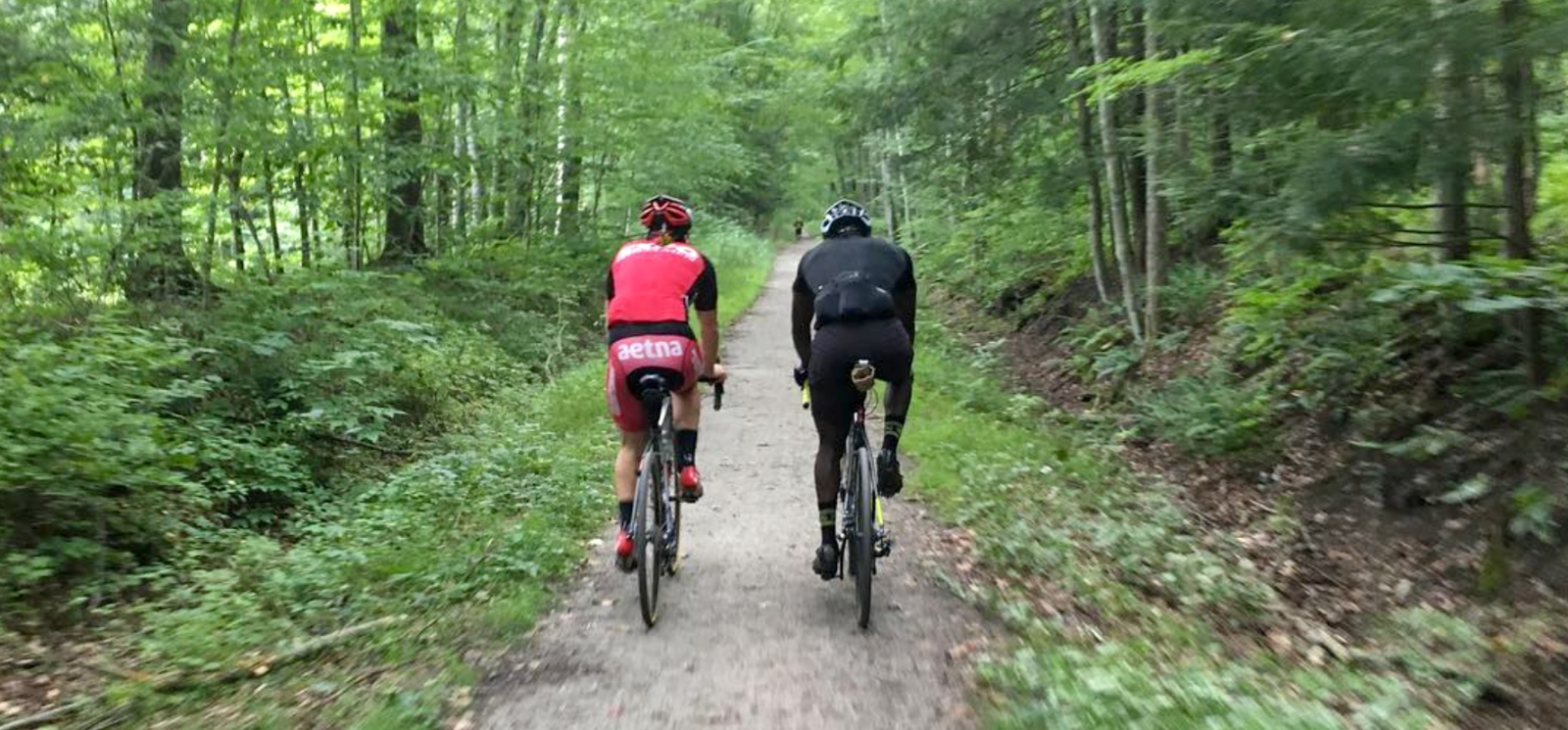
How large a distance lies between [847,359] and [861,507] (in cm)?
67

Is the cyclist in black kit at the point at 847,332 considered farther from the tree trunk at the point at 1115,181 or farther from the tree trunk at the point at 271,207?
the tree trunk at the point at 1115,181

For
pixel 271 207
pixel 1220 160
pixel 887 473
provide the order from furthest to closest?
pixel 271 207 < pixel 1220 160 < pixel 887 473

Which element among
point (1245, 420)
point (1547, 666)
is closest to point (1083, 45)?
point (1245, 420)

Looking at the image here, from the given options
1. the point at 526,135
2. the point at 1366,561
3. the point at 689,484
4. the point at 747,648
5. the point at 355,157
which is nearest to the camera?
the point at 747,648

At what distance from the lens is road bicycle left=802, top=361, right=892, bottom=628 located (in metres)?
4.45

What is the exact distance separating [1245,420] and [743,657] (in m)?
5.40

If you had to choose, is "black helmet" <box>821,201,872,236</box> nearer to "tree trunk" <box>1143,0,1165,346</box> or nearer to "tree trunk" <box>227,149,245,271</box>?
"tree trunk" <box>1143,0,1165,346</box>

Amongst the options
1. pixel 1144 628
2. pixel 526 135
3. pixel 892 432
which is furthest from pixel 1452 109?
pixel 526 135

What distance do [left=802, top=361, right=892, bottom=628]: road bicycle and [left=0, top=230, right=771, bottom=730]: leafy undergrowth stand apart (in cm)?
152

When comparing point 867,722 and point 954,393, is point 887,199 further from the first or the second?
point 867,722

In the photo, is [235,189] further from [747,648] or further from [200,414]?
[747,648]

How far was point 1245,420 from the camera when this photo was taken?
26.2 ft

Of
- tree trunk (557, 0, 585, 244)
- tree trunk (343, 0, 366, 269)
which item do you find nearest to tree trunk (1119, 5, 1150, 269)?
tree trunk (343, 0, 366, 269)

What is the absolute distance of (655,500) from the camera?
4.79 meters
